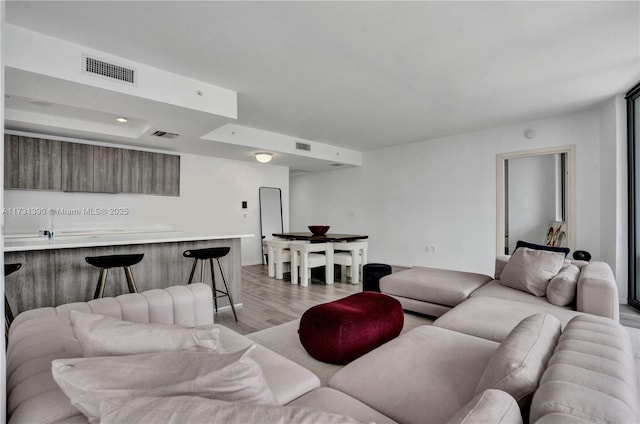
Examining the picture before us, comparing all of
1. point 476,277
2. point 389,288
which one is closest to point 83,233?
point 389,288

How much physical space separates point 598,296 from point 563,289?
0.23 meters

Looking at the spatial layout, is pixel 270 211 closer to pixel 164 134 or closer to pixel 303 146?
pixel 303 146

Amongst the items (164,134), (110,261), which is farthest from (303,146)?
(110,261)

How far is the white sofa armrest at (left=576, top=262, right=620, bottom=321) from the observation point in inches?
89.4

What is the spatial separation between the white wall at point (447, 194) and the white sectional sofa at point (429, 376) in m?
4.06

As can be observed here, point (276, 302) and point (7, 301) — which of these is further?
point (276, 302)

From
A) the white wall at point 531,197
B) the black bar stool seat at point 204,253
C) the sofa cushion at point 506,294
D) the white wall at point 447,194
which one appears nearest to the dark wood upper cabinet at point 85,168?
the black bar stool seat at point 204,253

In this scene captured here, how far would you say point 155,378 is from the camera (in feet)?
2.68

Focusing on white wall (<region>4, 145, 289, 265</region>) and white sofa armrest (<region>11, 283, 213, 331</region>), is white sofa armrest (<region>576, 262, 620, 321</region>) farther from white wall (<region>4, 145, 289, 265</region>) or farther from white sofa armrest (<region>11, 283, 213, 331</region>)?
white wall (<region>4, 145, 289, 265</region>)

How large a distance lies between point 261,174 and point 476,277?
17.3ft

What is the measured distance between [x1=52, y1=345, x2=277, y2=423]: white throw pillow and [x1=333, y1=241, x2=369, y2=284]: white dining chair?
4.44 metres

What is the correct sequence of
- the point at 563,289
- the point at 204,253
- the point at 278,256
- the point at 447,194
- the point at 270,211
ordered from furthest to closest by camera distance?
the point at 270,211 → the point at 447,194 → the point at 278,256 → the point at 204,253 → the point at 563,289

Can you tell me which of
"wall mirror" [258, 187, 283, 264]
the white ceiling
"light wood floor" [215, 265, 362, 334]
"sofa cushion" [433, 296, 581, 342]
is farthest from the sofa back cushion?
"wall mirror" [258, 187, 283, 264]

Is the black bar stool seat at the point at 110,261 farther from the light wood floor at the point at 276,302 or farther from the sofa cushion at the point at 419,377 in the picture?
the sofa cushion at the point at 419,377
